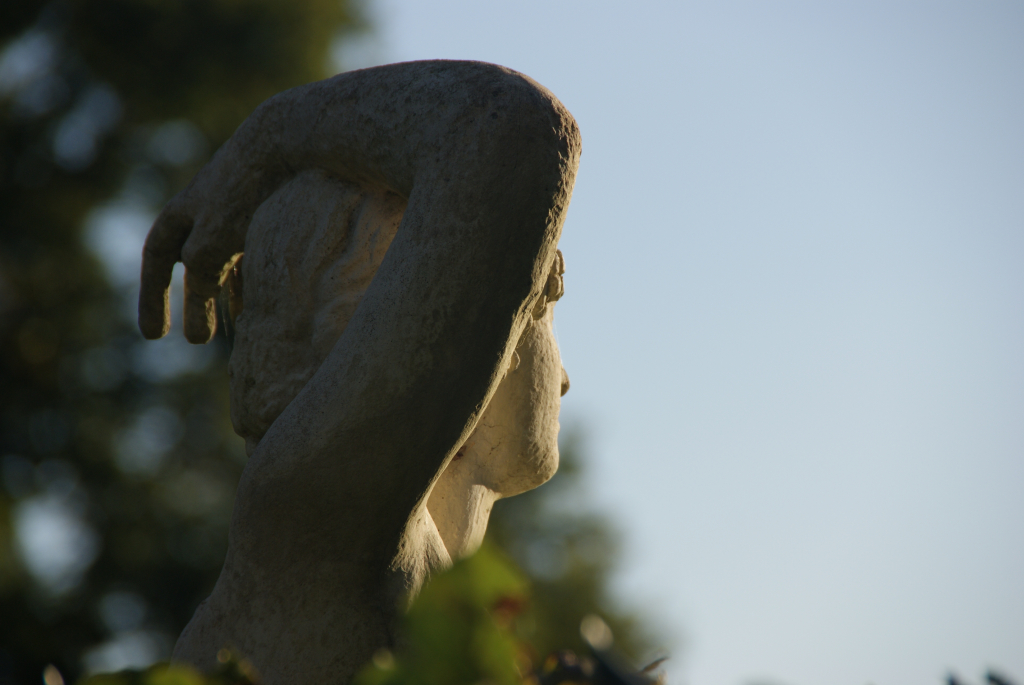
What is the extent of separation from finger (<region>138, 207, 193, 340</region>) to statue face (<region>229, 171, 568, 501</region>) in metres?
0.25

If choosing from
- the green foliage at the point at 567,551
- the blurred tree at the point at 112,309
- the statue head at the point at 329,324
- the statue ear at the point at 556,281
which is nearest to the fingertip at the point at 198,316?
the statue head at the point at 329,324

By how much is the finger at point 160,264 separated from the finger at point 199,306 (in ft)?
0.16

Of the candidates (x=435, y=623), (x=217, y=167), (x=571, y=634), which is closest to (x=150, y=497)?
(x=571, y=634)

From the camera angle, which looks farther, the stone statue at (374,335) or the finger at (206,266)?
the finger at (206,266)

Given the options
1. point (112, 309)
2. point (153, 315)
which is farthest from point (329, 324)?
point (112, 309)

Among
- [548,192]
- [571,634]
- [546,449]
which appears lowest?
[571,634]

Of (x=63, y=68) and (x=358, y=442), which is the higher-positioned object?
(x=358, y=442)

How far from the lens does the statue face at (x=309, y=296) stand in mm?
1388

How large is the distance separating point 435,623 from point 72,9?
824 cm

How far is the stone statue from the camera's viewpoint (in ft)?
3.81

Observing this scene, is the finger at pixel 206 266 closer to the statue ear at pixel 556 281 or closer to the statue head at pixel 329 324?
the statue head at pixel 329 324

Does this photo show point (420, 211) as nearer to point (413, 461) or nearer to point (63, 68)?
point (413, 461)

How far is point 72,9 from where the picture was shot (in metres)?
7.40

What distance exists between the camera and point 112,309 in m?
7.34
